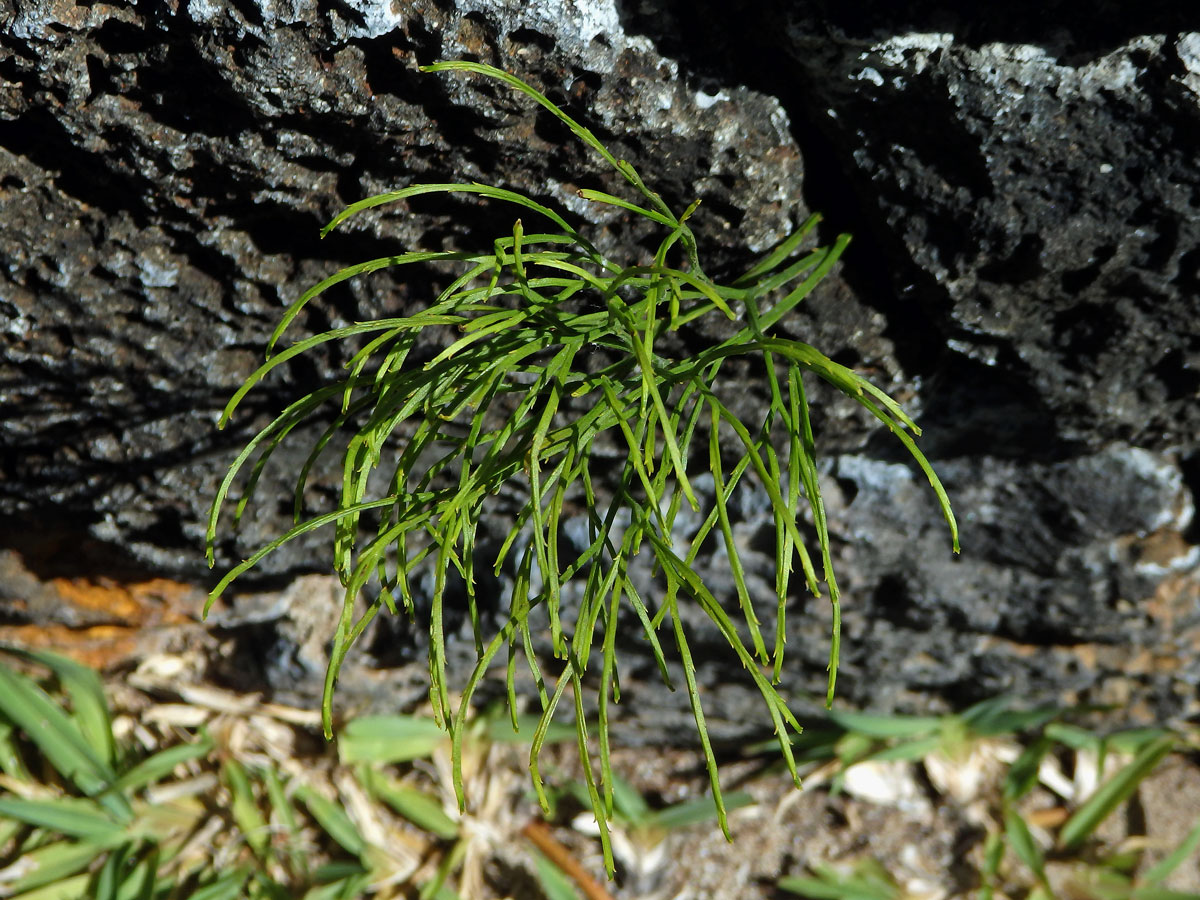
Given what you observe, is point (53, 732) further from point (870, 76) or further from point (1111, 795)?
point (1111, 795)

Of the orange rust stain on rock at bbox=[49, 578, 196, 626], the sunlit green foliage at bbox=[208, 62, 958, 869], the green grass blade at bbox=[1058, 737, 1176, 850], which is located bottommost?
the green grass blade at bbox=[1058, 737, 1176, 850]

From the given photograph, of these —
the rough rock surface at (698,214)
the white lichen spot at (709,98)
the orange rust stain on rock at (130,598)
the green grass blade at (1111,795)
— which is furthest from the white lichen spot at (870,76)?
the green grass blade at (1111,795)

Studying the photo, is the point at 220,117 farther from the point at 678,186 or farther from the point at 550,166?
the point at 678,186

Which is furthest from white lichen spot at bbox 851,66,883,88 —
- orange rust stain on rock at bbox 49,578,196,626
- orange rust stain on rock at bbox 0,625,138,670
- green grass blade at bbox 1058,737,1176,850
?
orange rust stain on rock at bbox 0,625,138,670

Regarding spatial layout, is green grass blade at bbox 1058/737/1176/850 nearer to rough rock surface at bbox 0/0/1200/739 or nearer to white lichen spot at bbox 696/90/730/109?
rough rock surface at bbox 0/0/1200/739

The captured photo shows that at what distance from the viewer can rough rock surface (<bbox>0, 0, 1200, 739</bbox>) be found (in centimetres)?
112

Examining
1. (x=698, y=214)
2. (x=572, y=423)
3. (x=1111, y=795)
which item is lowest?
(x=1111, y=795)

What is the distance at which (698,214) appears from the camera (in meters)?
1.30

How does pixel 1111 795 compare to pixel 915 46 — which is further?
pixel 1111 795

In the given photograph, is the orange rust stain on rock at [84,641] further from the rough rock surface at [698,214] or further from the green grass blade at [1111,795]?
the green grass blade at [1111,795]

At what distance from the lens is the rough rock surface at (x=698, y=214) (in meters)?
1.12

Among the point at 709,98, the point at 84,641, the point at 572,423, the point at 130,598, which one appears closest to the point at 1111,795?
the point at 572,423

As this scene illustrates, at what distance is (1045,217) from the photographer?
1247 mm

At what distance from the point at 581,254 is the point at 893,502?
0.81 metres
